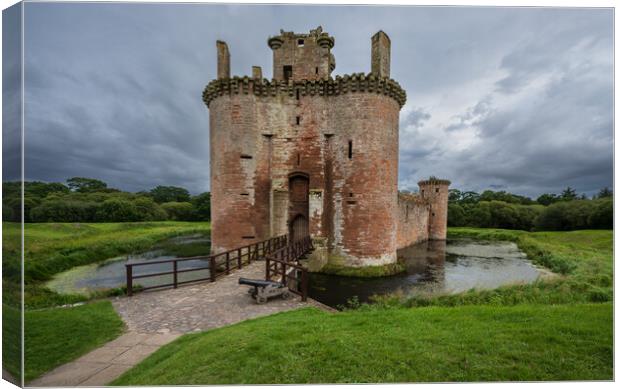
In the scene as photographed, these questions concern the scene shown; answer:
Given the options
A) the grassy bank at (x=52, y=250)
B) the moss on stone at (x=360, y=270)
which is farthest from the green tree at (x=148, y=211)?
the moss on stone at (x=360, y=270)

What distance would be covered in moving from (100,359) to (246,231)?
36.3 ft

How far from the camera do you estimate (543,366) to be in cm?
351

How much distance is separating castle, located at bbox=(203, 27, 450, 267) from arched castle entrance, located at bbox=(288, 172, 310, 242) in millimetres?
194

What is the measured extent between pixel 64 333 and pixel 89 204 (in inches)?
1188

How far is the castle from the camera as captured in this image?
1516cm

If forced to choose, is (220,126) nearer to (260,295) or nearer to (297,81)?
(297,81)

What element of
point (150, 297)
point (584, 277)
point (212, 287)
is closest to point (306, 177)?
point (212, 287)

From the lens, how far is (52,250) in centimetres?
1692

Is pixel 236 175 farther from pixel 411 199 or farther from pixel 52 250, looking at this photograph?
pixel 411 199

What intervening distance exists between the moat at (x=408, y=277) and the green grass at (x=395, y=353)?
5.61 meters

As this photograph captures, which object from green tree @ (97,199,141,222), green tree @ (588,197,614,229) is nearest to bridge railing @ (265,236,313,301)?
green tree @ (588,197,614,229)

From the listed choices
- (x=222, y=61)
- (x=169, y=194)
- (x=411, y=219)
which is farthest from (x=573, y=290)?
(x=169, y=194)

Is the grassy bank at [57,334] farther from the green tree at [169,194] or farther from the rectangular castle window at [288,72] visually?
the green tree at [169,194]

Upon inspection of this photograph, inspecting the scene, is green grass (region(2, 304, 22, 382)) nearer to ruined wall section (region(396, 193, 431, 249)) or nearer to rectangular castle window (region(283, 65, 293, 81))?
rectangular castle window (region(283, 65, 293, 81))
